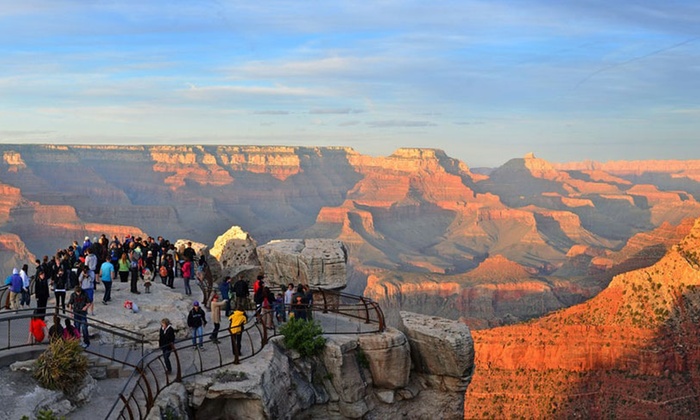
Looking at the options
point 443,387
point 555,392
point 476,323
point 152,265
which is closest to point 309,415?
point 443,387

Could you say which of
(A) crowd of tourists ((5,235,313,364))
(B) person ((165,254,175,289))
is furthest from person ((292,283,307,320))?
(B) person ((165,254,175,289))

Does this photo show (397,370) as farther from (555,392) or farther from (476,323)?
(476,323)

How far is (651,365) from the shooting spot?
5434 centimetres

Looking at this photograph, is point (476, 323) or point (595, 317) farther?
point (476, 323)

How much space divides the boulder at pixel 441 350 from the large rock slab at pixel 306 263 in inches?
241

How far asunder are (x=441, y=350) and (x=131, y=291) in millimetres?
11746

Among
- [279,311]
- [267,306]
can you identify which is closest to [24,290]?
[267,306]

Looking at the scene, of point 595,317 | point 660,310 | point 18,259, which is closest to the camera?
point 660,310

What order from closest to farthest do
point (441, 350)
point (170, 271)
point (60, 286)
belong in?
point (441, 350) < point (60, 286) < point (170, 271)

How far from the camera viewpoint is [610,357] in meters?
56.8

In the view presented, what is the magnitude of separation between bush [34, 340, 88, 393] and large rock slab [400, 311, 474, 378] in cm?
1082

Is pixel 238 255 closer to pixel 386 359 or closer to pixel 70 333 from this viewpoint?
pixel 386 359

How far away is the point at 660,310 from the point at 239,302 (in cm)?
4265

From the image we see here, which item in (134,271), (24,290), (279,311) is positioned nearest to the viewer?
(279,311)
